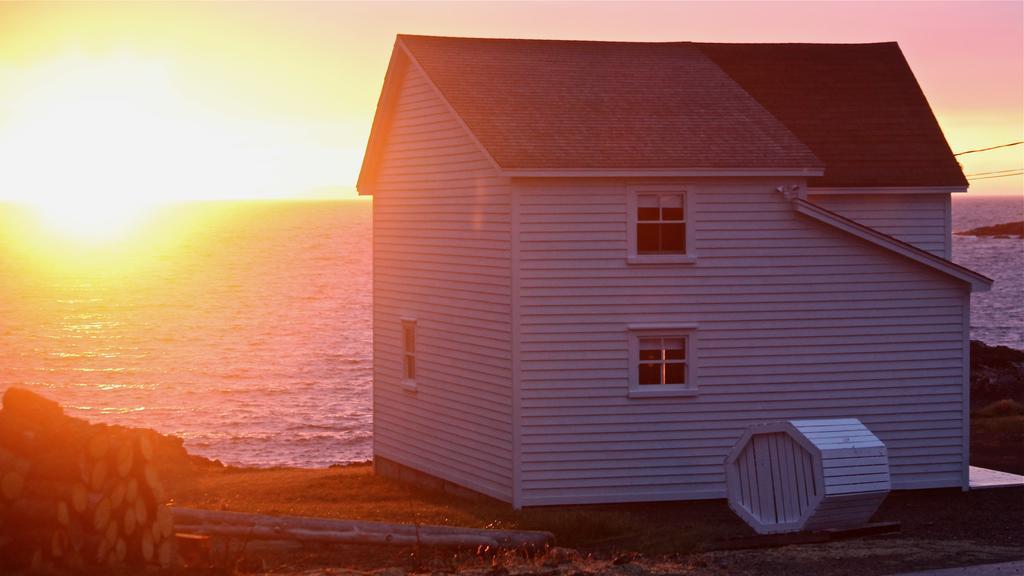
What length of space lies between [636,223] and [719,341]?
2532 mm

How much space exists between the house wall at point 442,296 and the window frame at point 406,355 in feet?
0.43

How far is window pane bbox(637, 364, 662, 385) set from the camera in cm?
2383

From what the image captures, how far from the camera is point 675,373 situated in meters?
23.9

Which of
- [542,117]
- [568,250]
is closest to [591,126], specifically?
[542,117]

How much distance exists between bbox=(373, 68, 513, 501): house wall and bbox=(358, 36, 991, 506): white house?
0.21ft

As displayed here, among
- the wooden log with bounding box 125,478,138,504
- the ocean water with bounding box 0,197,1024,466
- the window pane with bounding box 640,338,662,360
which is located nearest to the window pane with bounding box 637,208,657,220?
the window pane with bounding box 640,338,662,360

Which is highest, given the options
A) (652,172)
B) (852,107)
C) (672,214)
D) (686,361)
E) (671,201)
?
(852,107)

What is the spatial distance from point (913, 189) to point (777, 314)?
4601 mm

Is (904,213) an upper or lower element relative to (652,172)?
lower

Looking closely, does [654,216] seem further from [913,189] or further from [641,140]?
[913,189]

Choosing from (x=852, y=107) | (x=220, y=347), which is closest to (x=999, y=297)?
(x=220, y=347)

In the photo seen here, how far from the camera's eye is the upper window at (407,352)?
27375 mm

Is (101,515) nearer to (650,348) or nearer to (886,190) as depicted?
(650,348)

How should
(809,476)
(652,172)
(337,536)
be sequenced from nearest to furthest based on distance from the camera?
(337,536), (809,476), (652,172)
